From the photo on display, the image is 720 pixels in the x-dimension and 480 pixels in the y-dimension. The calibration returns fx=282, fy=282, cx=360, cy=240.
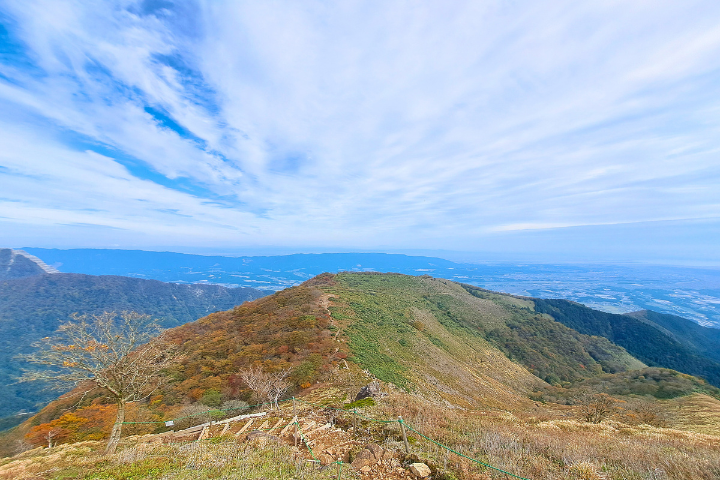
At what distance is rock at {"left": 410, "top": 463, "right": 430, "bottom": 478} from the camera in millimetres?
7881

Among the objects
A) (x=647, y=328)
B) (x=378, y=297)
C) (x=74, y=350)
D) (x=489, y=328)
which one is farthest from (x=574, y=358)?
(x=74, y=350)

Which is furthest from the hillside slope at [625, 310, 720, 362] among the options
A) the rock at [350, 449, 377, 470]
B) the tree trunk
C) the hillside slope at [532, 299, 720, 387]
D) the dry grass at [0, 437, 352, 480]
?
the tree trunk

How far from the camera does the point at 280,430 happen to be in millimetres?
12523

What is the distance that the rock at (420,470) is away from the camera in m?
7.88

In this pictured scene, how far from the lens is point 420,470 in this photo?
798cm

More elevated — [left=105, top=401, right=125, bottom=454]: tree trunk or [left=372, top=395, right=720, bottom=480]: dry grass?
[left=372, top=395, right=720, bottom=480]: dry grass

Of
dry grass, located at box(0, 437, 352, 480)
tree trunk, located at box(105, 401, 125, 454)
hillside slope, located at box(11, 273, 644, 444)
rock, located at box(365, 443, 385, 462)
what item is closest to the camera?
dry grass, located at box(0, 437, 352, 480)

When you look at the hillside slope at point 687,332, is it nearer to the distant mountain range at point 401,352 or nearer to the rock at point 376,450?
the distant mountain range at point 401,352

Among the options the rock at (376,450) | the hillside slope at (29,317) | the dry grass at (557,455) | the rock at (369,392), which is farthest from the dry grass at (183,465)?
the hillside slope at (29,317)

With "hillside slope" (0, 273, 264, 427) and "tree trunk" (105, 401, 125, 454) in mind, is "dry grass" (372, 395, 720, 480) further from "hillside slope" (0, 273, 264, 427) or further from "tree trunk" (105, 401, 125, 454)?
"hillside slope" (0, 273, 264, 427)

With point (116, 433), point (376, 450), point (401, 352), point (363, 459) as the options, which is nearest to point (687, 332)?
point (401, 352)

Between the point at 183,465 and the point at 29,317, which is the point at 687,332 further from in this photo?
the point at 29,317

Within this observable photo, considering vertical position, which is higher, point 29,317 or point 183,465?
point 183,465

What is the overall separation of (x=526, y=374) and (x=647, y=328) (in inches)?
3535
